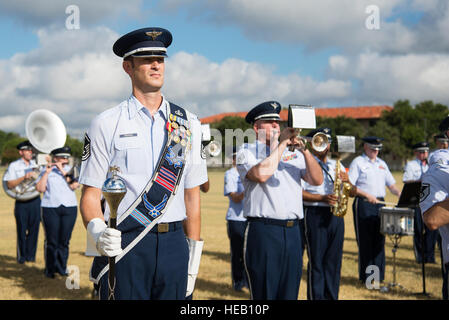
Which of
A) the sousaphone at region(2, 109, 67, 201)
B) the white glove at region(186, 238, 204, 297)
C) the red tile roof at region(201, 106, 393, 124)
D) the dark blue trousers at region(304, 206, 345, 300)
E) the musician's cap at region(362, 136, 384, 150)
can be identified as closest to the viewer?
the white glove at region(186, 238, 204, 297)

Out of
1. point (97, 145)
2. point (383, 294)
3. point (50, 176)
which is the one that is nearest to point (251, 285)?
point (97, 145)

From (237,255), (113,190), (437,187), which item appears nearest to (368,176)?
(237,255)

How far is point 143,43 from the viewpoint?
303cm

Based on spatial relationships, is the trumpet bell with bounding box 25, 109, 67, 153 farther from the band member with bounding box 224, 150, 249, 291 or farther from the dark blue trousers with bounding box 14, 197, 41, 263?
the band member with bounding box 224, 150, 249, 291

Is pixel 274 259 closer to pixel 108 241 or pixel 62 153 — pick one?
pixel 108 241

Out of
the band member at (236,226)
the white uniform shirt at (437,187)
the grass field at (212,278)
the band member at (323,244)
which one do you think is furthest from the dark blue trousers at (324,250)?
the white uniform shirt at (437,187)

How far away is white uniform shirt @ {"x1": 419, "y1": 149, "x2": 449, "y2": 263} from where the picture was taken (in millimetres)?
3330

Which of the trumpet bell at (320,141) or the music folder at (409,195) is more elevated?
the trumpet bell at (320,141)

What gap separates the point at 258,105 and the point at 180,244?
97.5 inches

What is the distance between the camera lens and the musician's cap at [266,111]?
5.02 metres

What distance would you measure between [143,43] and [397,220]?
21.0 ft

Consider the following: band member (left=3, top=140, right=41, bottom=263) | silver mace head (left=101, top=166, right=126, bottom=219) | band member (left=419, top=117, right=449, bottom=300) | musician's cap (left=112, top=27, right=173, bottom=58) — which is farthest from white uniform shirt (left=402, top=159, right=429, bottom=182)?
silver mace head (left=101, top=166, right=126, bottom=219)

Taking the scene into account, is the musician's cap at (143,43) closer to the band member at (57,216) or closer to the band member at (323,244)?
the band member at (323,244)

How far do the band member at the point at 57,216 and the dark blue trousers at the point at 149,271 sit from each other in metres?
6.72
